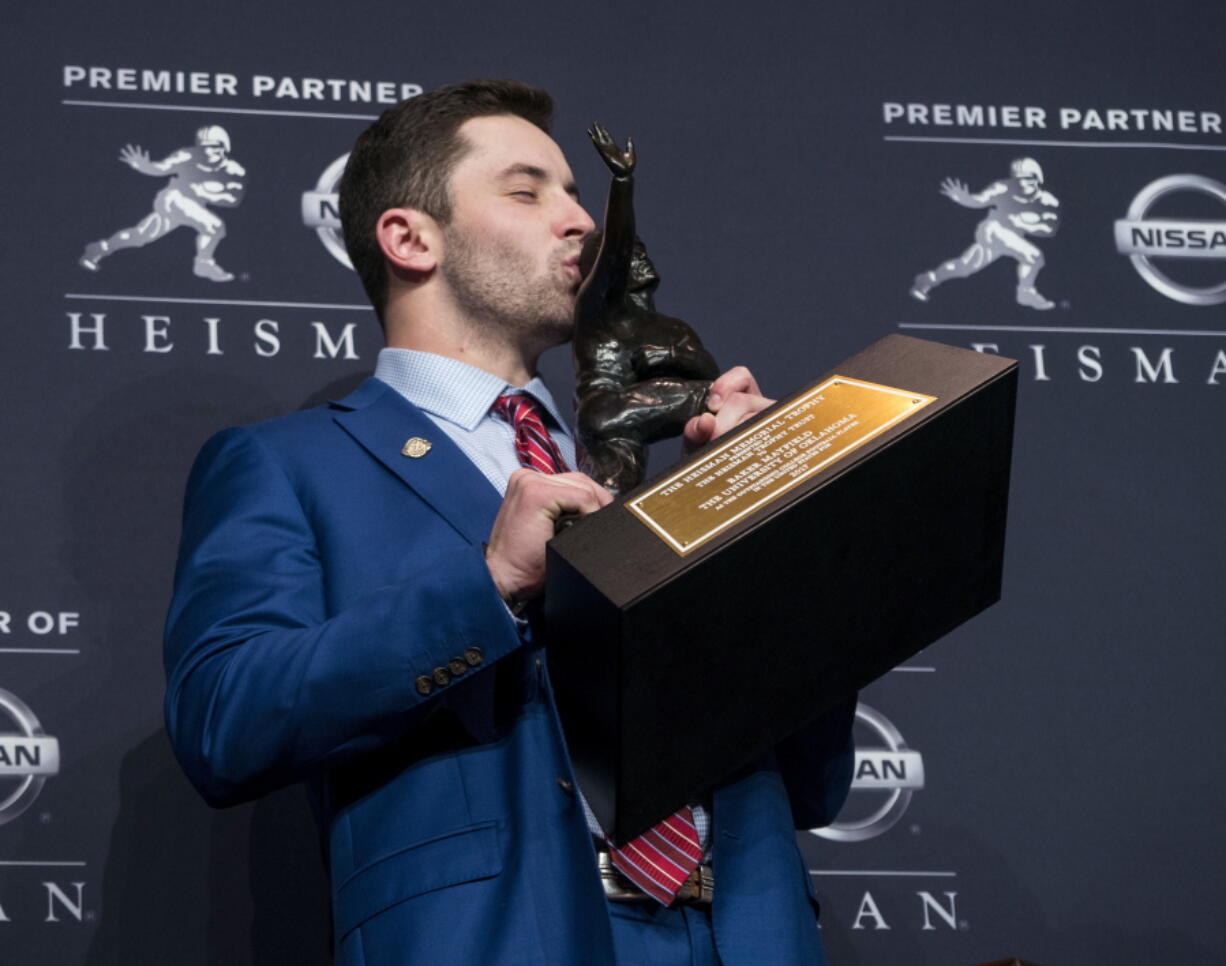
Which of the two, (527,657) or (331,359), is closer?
(527,657)

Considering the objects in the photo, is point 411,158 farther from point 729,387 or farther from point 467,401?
point 729,387

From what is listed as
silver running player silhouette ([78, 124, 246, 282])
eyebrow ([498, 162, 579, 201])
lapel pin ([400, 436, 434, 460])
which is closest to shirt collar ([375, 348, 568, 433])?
lapel pin ([400, 436, 434, 460])

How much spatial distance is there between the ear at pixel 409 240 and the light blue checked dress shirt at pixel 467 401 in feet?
0.48

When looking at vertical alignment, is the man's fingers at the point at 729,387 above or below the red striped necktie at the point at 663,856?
above

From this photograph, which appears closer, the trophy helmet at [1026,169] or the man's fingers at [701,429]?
the man's fingers at [701,429]

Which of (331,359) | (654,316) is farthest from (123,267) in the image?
(654,316)

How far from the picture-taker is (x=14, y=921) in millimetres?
2162

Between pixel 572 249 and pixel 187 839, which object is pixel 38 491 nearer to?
pixel 187 839

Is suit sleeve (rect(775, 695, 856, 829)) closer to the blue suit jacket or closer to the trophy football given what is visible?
the blue suit jacket

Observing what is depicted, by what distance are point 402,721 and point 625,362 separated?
0.48m

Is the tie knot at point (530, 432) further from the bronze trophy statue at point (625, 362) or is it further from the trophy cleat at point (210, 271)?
the trophy cleat at point (210, 271)

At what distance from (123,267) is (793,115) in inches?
42.4

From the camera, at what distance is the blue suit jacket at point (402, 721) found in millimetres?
1489

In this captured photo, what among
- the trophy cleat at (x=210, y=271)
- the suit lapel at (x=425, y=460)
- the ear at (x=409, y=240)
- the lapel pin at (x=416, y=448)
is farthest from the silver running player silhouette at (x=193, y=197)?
the lapel pin at (x=416, y=448)
